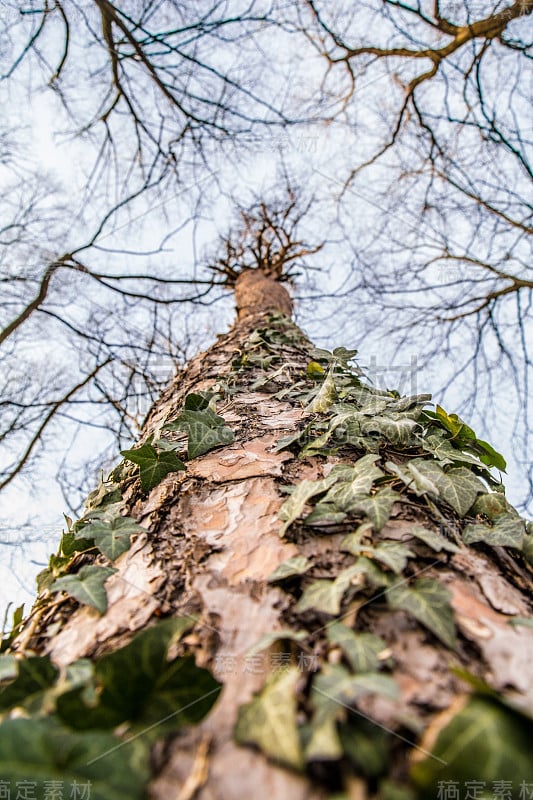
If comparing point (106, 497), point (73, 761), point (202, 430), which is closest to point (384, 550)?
point (73, 761)

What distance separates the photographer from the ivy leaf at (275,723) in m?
0.41

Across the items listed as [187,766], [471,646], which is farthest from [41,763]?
[471,646]

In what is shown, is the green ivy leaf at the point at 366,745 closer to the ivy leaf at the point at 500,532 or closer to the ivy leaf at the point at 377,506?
the ivy leaf at the point at 377,506

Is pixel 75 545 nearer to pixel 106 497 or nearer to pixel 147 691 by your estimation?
pixel 106 497

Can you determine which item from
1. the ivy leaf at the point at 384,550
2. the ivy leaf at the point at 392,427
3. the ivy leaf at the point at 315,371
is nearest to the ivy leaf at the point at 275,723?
the ivy leaf at the point at 384,550

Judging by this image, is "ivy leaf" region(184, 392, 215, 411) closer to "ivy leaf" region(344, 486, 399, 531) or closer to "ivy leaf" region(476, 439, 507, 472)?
"ivy leaf" region(344, 486, 399, 531)

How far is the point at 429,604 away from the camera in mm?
586

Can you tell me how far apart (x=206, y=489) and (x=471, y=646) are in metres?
0.63

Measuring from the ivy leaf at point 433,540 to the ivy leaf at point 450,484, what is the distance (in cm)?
14

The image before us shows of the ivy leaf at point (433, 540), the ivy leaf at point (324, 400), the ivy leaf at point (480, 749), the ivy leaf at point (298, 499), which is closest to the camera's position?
the ivy leaf at point (480, 749)

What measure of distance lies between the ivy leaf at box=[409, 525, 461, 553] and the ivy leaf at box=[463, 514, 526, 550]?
4.1 inches

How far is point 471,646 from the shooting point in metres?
0.56

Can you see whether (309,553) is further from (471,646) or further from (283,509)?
(471,646)

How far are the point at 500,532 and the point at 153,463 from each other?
2.69 ft
